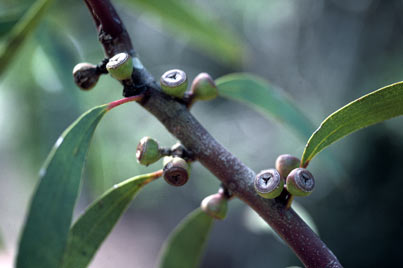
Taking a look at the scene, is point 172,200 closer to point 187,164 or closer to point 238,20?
point 238,20

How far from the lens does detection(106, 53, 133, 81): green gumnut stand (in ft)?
1.93

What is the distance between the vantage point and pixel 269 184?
0.55 m

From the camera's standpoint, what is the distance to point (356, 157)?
3291mm

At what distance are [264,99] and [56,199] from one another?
22.8 inches

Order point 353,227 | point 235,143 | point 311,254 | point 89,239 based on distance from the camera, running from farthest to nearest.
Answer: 1. point 235,143
2. point 353,227
3. point 89,239
4. point 311,254

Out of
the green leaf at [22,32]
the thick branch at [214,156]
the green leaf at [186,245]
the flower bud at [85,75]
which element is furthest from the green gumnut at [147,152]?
the green leaf at [22,32]

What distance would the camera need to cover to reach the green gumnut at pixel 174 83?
2.02 ft

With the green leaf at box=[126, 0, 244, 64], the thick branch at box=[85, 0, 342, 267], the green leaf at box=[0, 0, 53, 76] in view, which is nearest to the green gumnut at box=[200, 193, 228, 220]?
the thick branch at box=[85, 0, 342, 267]

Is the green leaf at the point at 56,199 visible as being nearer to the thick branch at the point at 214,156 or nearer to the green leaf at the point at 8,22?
the thick branch at the point at 214,156

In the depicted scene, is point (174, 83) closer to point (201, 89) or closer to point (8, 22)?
point (201, 89)

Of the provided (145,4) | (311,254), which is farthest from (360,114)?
(145,4)

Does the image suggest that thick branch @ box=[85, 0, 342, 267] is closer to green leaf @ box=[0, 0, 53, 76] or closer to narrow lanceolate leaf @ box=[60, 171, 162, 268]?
narrow lanceolate leaf @ box=[60, 171, 162, 268]

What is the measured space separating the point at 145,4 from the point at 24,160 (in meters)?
0.99

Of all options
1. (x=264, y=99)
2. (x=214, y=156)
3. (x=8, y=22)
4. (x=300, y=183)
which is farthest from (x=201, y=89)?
(x=8, y=22)
